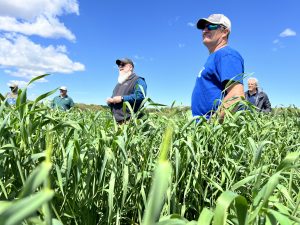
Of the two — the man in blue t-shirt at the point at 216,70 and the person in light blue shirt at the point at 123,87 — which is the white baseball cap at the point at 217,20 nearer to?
the man in blue t-shirt at the point at 216,70

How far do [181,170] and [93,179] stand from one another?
379 mm

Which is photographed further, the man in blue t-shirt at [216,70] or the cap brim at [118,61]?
the cap brim at [118,61]

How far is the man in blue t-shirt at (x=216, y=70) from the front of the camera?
100 inches

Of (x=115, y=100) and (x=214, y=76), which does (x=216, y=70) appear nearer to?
(x=214, y=76)

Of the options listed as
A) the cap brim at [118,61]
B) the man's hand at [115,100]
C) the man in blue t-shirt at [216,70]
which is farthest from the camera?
the cap brim at [118,61]

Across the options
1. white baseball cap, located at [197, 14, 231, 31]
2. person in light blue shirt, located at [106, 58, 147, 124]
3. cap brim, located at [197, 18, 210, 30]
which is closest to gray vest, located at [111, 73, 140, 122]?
person in light blue shirt, located at [106, 58, 147, 124]

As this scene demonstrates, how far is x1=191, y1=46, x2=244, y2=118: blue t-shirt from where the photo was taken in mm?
2566

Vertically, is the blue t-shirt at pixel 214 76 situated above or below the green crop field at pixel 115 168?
above

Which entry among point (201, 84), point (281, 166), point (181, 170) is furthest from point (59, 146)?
point (201, 84)

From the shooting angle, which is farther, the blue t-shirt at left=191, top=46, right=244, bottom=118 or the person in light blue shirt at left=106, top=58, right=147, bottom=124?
the person in light blue shirt at left=106, top=58, right=147, bottom=124

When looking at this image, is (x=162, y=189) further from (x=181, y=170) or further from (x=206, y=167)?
(x=206, y=167)

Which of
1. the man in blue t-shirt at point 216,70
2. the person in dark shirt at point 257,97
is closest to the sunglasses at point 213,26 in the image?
the man in blue t-shirt at point 216,70

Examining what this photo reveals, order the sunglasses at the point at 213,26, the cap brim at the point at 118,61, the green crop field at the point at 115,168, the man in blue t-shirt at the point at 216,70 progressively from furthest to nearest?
the cap brim at the point at 118,61 → the sunglasses at the point at 213,26 → the man in blue t-shirt at the point at 216,70 → the green crop field at the point at 115,168

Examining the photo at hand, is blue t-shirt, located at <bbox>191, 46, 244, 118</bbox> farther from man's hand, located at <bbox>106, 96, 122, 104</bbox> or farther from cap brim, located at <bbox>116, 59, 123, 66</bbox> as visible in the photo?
cap brim, located at <bbox>116, 59, 123, 66</bbox>
